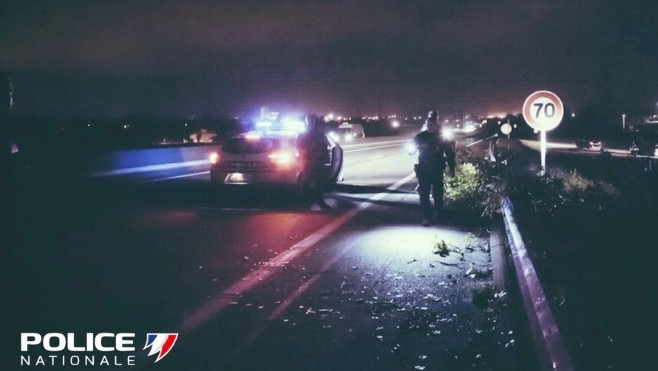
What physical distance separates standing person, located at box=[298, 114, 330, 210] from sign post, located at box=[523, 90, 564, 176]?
445 cm

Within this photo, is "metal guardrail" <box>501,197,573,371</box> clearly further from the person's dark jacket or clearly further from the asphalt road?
the person's dark jacket

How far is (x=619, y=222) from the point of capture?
1083cm

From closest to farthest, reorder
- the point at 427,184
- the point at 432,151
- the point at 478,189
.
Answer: the point at 432,151, the point at 427,184, the point at 478,189

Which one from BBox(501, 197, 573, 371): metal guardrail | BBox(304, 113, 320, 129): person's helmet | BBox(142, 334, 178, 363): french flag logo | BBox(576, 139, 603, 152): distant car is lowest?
BBox(576, 139, 603, 152): distant car

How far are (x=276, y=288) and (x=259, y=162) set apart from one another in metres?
7.84

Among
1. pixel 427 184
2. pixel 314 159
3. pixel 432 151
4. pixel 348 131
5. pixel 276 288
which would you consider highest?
pixel 432 151

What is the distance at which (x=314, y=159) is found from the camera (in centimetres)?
1603

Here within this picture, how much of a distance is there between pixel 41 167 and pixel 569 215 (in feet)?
59.6

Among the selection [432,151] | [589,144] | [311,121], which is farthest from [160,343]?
[589,144]

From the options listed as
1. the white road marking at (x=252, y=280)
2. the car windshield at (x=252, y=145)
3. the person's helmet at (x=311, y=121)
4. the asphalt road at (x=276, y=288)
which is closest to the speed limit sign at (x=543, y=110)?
the asphalt road at (x=276, y=288)

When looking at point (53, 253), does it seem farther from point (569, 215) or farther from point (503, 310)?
point (569, 215)

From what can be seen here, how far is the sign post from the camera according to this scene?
506 inches

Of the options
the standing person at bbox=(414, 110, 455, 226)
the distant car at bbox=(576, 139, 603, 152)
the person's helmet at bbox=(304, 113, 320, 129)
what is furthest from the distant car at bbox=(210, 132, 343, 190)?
the distant car at bbox=(576, 139, 603, 152)

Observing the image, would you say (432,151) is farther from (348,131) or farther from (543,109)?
(348,131)
